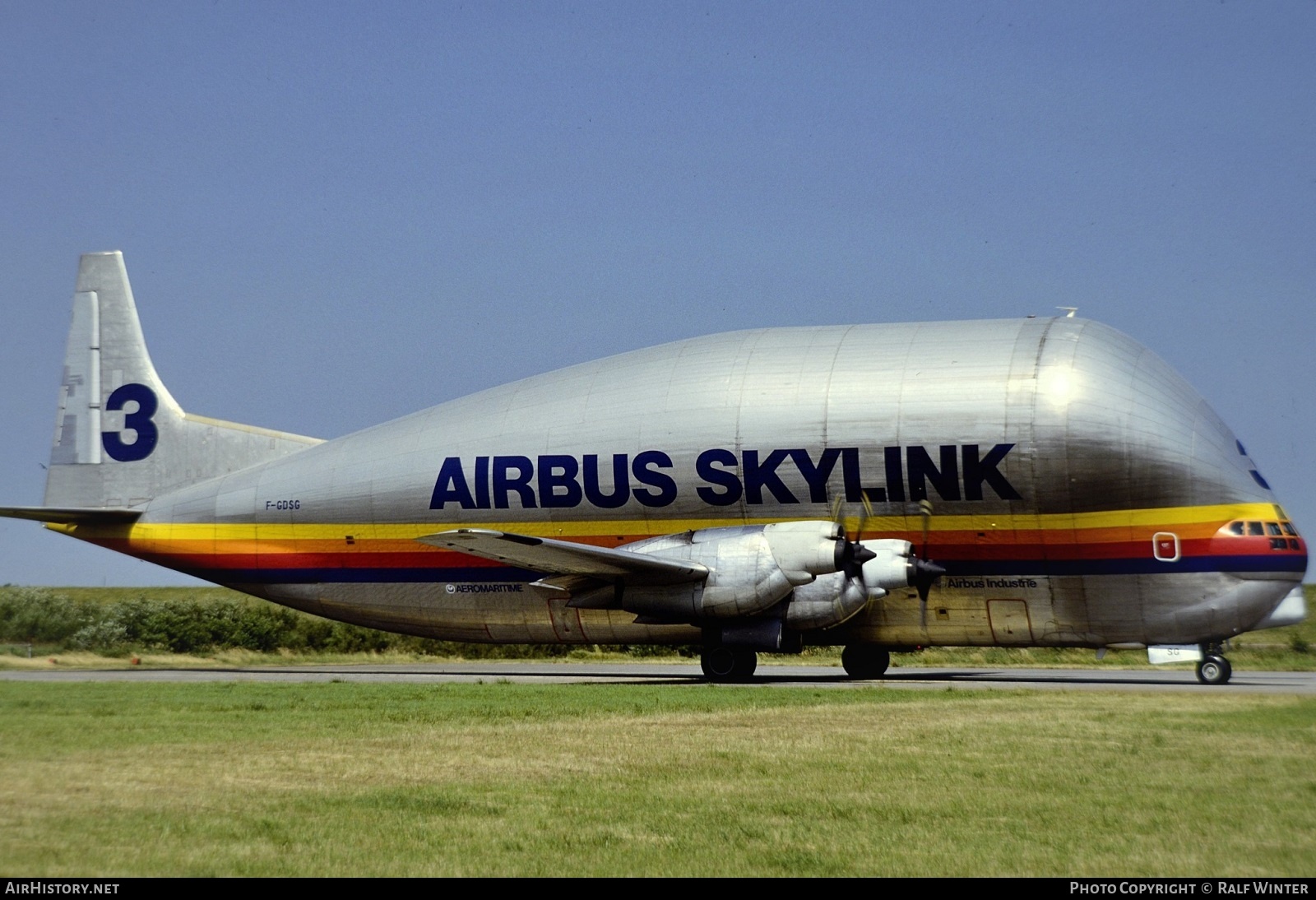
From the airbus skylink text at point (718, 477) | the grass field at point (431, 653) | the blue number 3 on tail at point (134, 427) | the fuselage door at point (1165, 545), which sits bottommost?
the grass field at point (431, 653)

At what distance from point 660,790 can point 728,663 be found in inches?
676

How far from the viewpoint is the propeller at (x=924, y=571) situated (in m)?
29.1

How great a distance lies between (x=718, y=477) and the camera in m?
31.6

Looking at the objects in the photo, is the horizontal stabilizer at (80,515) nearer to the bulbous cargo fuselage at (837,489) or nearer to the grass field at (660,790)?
the bulbous cargo fuselage at (837,489)

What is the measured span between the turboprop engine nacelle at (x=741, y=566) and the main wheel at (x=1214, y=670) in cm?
799

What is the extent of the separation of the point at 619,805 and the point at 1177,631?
20.5 m

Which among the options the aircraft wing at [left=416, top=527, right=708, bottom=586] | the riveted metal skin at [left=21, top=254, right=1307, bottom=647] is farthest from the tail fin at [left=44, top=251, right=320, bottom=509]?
the aircraft wing at [left=416, top=527, right=708, bottom=586]

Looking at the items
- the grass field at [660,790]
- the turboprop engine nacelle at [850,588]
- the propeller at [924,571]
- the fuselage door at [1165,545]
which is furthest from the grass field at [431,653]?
the grass field at [660,790]

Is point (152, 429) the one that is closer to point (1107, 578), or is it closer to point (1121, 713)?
point (1107, 578)

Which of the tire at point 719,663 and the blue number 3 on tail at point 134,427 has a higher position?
the blue number 3 on tail at point 134,427

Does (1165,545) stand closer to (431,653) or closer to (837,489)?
(837,489)
